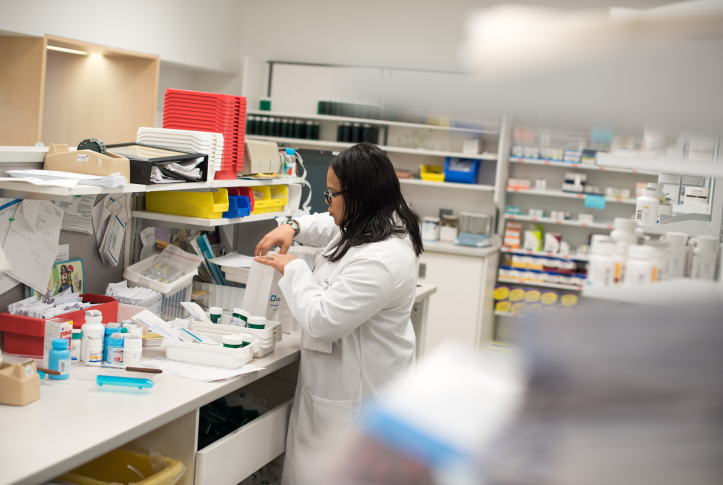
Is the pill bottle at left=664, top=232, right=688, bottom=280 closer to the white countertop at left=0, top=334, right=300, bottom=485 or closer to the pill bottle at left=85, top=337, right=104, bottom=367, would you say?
the white countertop at left=0, top=334, right=300, bottom=485

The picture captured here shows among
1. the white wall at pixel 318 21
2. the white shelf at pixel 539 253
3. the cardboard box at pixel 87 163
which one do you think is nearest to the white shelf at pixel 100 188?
the cardboard box at pixel 87 163

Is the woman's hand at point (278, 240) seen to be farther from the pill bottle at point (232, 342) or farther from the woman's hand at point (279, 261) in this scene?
the pill bottle at point (232, 342)

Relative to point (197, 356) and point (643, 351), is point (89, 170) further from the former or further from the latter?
point (643, 351)

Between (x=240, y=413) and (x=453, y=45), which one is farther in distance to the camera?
(x=240, y=413)

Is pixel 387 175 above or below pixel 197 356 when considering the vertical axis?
above

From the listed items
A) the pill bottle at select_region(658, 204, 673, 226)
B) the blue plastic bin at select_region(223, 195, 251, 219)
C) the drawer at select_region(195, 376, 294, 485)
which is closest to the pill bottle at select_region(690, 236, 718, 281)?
the pill bottle at select_region(658, 204, 673, 226)

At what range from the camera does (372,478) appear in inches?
13.1

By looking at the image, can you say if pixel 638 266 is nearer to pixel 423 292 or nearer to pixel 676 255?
pixel 676 255

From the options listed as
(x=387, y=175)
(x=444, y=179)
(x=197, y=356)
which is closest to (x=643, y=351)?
(x=387, y=175)

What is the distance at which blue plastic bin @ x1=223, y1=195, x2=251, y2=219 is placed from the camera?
99.0 inches

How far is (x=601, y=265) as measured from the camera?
36 cm

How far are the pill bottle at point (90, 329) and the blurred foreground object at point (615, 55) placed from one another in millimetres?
1757

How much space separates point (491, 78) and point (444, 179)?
5.23m

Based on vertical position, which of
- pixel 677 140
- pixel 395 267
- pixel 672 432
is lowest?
pixel 395 267
